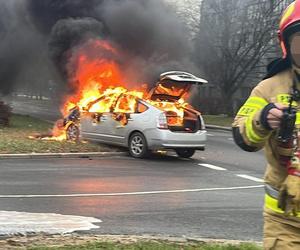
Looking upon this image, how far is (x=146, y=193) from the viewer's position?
26.7 ft

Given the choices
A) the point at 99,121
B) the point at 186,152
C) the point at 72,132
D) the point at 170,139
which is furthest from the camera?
the point at 72,132

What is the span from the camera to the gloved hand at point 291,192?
2.26 metres

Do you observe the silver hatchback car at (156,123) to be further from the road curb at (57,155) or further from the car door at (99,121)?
the road curb at (57,155)

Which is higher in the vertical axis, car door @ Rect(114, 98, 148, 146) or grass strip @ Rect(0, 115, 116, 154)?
car door @ Rect(114, 98, 148, 146)

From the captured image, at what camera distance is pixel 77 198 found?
747cm

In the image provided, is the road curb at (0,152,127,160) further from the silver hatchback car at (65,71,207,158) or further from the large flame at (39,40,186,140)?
the large flame at (39,40,186,140)

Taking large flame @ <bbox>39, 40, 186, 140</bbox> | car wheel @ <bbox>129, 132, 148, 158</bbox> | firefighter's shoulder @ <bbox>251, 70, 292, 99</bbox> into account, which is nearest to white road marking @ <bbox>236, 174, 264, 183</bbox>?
large flame @ <bbox>39, 40, 186, 140</bbox>

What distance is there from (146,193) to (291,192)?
5963mm

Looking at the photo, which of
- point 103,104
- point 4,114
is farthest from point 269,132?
point 4,114

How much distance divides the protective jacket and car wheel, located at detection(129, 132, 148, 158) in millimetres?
10155

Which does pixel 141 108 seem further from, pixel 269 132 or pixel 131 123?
pixel 269 132

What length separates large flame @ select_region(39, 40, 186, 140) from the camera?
1330 cm

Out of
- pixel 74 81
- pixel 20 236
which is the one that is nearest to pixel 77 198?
pixel 20 236

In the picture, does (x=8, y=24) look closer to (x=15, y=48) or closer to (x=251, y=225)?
(x=15, y=48)
